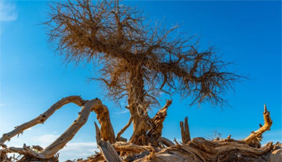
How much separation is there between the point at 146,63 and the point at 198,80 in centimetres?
193

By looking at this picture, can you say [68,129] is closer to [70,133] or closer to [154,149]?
[70,133]

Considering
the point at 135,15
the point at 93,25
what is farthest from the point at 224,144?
the point at 135,15

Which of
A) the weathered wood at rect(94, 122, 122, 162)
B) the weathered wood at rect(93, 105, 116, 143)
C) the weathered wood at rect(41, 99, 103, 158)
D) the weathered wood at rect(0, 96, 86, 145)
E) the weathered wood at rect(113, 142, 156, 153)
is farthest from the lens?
the weathered wood at rect(93, 105, 116, 143)

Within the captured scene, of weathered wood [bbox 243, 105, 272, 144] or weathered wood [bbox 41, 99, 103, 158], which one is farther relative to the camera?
weathered wood [bbox 243, 105, 272, 144]

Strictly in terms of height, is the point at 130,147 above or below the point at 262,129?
below

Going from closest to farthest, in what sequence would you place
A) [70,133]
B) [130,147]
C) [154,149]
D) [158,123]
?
[154,149] < [130,147] < [70,133] < [158,123]

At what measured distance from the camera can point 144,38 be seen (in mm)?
8117

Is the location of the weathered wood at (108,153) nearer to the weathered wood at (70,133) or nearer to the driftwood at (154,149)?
the driftwood at (154,149)

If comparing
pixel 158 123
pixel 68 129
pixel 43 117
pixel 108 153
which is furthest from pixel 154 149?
pixel 158 123

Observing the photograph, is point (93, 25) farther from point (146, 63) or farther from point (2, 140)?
point (2, 140)

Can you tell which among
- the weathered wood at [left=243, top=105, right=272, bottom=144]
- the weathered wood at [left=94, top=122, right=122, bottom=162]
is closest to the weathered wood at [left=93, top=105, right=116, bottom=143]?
the weathered wood at [left=243, top=105, right=272, bottom=144]

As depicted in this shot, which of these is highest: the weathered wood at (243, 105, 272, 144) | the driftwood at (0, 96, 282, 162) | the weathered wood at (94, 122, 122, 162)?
the weathered wood at (243, 105, 272, 144)

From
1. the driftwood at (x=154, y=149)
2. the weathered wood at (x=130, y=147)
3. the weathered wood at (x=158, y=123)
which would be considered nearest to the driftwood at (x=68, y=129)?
the driftwood at (x=154, y=149)

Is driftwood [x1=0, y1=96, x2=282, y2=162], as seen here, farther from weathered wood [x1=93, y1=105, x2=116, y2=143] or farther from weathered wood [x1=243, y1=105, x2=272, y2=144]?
weathered wood [x1=93, y1=105, x2=116, y2=143]
